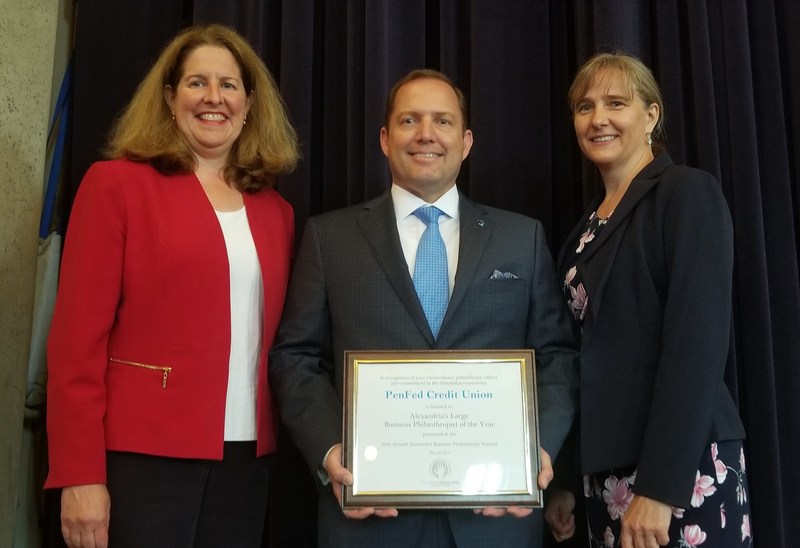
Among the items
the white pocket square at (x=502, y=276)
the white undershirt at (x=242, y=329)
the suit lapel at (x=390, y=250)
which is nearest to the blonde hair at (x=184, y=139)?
the white undershirt at (x=242, y=329)

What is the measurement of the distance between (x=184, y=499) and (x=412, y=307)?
2.02 ft

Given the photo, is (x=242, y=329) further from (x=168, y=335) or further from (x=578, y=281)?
(x=578, y=281)

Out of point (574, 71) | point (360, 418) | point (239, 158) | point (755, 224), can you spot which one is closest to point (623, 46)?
point (574, 71)

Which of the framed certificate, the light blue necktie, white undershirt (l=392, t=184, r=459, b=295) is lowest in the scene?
the framed certificate

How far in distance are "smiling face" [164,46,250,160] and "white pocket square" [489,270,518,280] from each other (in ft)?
2.34

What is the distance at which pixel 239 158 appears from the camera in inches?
70.0

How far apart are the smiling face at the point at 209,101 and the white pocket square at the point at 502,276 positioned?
2.34 ft

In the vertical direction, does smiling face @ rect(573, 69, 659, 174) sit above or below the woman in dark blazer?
above

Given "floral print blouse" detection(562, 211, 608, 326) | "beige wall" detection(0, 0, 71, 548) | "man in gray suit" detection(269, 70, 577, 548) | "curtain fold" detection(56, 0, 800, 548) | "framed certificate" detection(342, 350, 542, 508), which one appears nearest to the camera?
"framed certificate" detection(342, 350, 542, 508)

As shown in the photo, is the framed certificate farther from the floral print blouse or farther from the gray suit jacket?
the floral print blouse

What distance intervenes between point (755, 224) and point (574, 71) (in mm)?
728

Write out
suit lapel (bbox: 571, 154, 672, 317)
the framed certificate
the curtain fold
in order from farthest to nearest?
the curtain fold → suit lapel (bbox: 571, 154, 672, 317) → the framed certificate

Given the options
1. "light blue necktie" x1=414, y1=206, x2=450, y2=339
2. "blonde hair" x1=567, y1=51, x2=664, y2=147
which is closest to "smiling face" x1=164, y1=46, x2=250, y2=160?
"light blue necktie" x1=414, y1=206, x2=450, y2=339

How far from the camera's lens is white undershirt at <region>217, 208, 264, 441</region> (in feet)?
5.07
